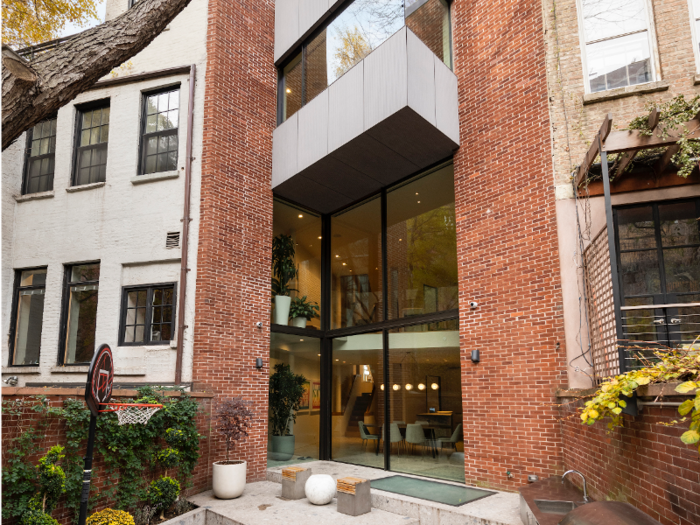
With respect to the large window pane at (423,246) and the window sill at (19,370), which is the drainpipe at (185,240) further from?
the large window pane at (423,246)

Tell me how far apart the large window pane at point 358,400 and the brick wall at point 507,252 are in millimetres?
2256

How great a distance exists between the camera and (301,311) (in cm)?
1091

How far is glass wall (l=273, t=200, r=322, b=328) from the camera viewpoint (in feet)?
35.9

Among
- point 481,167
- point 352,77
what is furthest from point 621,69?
point 352,77

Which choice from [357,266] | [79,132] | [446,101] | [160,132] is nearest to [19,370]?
[79,132]

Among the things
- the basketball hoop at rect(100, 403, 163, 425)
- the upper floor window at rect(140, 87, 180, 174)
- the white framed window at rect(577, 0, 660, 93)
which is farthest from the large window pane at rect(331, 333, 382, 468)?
the white framed window at rect(577, 0, 660, 93)

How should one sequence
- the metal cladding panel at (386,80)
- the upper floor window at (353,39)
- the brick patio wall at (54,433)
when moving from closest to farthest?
the brick patio wall at (54,433)
the metal cladding panel at (386,80)
the upper floor window at (353,39)

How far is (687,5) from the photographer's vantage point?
21.8ft

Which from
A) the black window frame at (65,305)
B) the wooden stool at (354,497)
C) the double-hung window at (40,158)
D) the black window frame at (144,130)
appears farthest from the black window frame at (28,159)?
the wooden stool at (354,497)

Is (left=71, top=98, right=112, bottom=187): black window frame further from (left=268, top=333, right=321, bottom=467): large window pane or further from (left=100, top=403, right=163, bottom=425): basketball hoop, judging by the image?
(left=100, top=403, right=163, bottom=425): basketball hoop

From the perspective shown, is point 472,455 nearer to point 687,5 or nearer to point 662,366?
point 662,366

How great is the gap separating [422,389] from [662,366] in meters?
5.66

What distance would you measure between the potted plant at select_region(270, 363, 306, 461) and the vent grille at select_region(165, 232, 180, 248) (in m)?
3.17

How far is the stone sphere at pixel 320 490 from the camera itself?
710 cm
